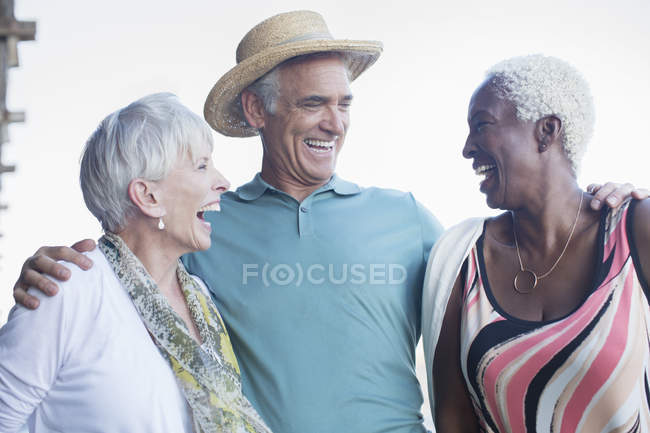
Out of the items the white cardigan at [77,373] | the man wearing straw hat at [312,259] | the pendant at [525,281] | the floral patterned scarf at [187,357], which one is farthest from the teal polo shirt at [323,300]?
the white cardigan at [77,373]

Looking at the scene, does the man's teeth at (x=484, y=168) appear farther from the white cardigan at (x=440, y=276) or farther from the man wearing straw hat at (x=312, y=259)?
the man wearing straw hat at (x=312, y=259)

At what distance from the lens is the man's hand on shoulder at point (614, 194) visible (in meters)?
1.65

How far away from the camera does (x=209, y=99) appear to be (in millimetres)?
2389

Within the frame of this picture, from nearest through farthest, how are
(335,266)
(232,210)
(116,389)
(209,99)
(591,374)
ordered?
(116,389) < (591,374) < (335,266) < (232,210) < (209,99)

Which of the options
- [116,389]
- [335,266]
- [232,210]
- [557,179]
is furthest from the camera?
[232,210]

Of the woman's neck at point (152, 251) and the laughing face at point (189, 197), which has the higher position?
the laughing face at point (189, 197)

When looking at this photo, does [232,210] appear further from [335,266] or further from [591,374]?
[591,374]

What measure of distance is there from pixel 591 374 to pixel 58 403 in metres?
1.24

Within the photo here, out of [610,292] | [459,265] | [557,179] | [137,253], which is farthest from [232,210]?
[610,292]

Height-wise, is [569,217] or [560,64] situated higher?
[560,64]

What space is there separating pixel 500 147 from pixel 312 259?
2.15 feet

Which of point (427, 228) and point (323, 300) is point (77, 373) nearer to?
point (323, 300)

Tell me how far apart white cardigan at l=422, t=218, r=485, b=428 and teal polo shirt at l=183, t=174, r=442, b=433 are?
11cm

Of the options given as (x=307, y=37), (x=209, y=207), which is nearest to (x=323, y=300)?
(x=209, y=207)
